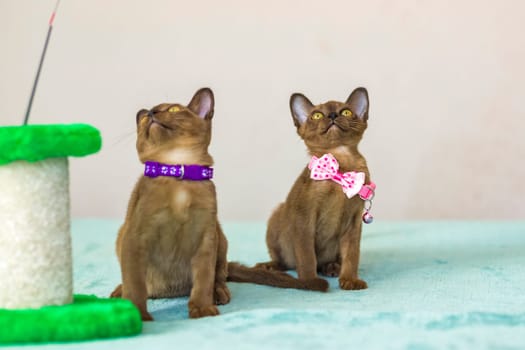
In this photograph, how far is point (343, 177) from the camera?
195 cm

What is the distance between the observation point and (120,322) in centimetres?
131

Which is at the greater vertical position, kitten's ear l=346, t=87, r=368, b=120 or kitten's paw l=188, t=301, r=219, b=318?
kitten's ear l=346, t=87, r=368, b=120

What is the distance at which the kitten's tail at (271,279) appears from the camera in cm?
188

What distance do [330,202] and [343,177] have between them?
0.25 ft

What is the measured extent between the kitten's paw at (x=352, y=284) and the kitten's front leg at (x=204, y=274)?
44 centimetres

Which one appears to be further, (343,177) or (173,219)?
(343,177)

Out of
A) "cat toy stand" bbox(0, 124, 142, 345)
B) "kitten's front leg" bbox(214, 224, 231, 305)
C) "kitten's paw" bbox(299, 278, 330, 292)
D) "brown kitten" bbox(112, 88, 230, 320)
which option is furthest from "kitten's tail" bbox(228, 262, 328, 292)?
"cat toy stand" bbox(0, 124, 142, 345)

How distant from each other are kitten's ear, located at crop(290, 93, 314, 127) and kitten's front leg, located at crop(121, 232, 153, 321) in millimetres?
724

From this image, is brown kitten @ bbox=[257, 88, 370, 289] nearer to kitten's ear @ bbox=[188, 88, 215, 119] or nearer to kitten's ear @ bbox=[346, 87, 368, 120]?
kitten's ear @ bbox=[346, 87, 368, 120]

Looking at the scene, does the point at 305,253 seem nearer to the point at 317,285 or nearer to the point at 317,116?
the point at 317,285

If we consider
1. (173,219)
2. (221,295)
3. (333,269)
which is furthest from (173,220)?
(333,269)

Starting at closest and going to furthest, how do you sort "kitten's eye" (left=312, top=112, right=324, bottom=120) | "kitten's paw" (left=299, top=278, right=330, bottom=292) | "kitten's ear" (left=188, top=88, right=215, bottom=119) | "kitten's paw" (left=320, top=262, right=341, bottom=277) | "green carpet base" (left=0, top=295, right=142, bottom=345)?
"green carpet base" (left=0, top=295, right=142, bottom=345)
"kitten's ear" (left=188, top=88, right=215, bottom=119)
"kitten's paw" (left=299, top=278, right=330, bottom=292)
"kitten's eye" (left=312, top=112, right=324, bottom=120)
"kitten's paw" (left=320, top=262, right=341, bottom=277)

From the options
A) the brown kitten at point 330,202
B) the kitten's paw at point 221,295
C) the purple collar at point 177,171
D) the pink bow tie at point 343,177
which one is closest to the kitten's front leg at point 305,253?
the brown kitten at point 330,202

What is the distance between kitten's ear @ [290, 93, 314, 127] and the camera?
2.08 meters
